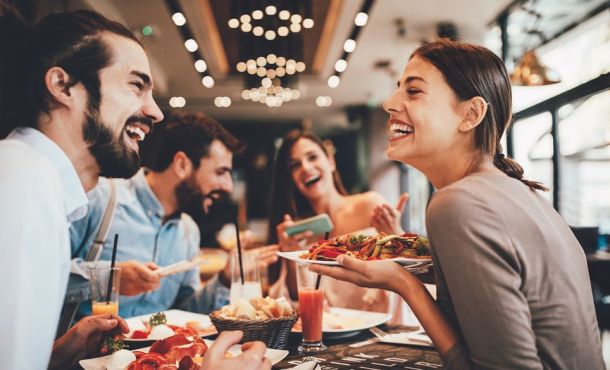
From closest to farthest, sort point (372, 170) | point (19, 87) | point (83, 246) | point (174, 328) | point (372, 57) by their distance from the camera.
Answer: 1. point (19, 87)
2. point (174, 328)
3. point (83, 246)
4. point (372, 57)
5. point (372, 170)

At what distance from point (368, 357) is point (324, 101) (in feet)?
32.8

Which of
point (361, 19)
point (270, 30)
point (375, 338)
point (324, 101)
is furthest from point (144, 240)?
point (324, 101)

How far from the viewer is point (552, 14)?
18.3 feet

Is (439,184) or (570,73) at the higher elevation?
(570,73)

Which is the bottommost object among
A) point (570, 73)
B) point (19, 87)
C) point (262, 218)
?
point (262, 218)

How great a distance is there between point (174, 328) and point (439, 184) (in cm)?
105

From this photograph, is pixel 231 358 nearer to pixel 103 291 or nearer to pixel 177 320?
pixel 103 291

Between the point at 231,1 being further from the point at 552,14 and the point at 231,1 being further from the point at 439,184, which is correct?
the point at 439,184

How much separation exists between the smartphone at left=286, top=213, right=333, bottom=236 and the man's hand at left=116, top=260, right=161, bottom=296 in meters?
0.75

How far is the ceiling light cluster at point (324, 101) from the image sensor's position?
11203 mm

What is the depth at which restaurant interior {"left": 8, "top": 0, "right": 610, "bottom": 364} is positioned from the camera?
15.7 feet

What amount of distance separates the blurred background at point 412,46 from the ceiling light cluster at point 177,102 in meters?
0.65

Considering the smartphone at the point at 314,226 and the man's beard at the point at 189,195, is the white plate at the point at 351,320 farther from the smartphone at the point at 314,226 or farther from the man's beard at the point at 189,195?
the man's beard at the point at 189,195

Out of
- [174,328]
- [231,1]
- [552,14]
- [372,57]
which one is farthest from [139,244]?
[372,57]
